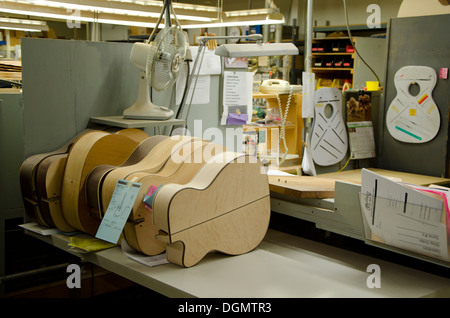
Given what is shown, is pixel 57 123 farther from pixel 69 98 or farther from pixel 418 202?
pixel 418 202

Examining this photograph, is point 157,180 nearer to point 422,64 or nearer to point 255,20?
point 422,64

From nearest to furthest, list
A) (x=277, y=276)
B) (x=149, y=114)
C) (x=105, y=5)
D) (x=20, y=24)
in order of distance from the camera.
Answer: (x=277, y=276) → (x=149, y=114) → (x=105, y=5) → (x=20, y=24)

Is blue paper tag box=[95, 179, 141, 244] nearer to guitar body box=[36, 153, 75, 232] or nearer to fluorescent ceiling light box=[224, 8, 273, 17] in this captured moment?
guitar body box=[36, 153, 75, 232]

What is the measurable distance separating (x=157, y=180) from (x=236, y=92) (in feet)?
4.49

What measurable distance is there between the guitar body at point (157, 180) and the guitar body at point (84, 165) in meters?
0.28

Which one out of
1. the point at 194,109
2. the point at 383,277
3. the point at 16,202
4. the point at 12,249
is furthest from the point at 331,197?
the point at 12,249

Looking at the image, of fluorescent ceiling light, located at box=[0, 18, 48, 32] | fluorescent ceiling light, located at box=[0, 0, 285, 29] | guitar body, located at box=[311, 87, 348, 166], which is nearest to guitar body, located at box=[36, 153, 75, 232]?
guitar body, located at box=[311, 87, 348, 166]

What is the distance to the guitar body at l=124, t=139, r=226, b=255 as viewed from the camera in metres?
1.82

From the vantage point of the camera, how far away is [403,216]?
1.59 metres

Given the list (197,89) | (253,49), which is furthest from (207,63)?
(253,49)

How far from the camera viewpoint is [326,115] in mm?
2801

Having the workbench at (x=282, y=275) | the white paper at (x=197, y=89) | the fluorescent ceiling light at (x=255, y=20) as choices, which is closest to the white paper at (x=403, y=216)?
the workbench at (x=282, y=275)

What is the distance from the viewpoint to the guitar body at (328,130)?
275cm

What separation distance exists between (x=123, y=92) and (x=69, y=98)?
0.30 m
